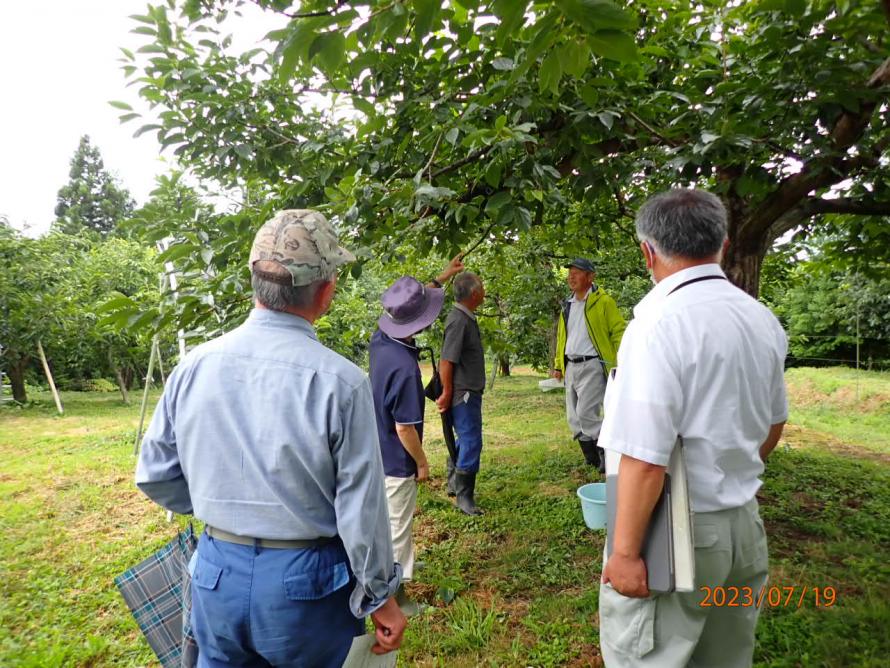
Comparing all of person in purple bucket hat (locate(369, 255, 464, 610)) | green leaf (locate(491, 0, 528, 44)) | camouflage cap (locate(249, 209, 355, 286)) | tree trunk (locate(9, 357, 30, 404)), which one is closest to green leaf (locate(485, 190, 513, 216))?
person in purple bucket hat (locate(369, 255, 464, 610))

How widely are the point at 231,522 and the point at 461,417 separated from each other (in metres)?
2.84

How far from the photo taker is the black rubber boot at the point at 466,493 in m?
4.33

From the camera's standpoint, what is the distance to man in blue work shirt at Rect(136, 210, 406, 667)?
134cm

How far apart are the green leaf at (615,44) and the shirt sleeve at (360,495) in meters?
1.02

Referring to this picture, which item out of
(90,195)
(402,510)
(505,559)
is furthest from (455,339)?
(90,195)

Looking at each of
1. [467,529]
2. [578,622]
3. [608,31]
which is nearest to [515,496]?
[467,529]

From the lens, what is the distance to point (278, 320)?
4.75ft

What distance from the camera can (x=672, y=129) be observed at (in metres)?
3.14

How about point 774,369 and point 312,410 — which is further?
point 774,369

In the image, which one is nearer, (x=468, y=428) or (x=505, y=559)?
(x=505, y=559)

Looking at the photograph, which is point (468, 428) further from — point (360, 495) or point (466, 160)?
point (360, 495)

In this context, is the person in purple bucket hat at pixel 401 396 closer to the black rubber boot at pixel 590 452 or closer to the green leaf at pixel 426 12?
the green leaf at pixel 426 12

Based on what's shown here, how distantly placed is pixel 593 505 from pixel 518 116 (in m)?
2.54

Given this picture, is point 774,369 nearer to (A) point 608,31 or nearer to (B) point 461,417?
(A) point 608,31
